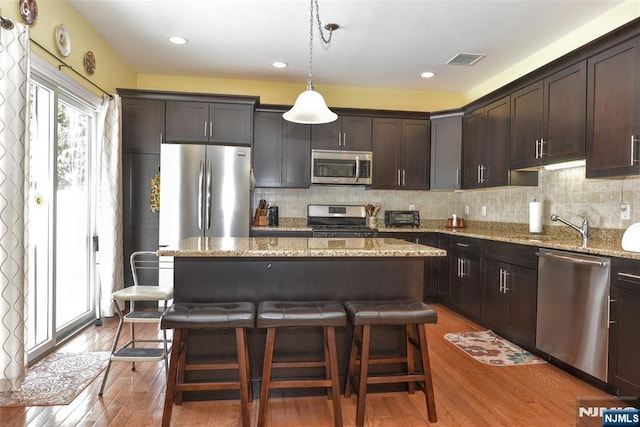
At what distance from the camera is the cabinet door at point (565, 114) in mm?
2973

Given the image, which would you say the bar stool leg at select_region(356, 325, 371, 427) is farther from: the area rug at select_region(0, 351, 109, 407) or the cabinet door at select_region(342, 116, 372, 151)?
the cabinet door at select_region(342, 116, 372, 151)

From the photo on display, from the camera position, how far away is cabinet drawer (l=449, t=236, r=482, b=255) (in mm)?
3922

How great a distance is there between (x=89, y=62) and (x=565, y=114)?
13.9 feet

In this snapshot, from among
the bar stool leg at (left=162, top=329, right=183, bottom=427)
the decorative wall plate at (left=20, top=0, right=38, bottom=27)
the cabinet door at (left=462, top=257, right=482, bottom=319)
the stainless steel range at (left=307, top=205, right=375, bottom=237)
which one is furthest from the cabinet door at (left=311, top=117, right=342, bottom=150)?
the bar stool leg at (left=162, top=329, right=183, bottom=427)

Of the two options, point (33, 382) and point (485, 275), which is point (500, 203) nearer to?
point (485, 275)

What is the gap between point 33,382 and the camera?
2.49 m

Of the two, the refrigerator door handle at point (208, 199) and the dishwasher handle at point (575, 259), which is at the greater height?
the refrigerator door handle at point (208, 199)

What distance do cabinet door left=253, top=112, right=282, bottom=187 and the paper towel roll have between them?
2.83 m

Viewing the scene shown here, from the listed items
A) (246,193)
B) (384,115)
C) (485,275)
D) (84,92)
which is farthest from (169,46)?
(485,275)

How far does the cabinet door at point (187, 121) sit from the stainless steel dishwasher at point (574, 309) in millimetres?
3615

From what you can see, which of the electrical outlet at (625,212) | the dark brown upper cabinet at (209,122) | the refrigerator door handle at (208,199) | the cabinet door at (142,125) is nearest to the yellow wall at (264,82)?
the cabinet door at (142,125)

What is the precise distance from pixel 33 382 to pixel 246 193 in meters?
2.41

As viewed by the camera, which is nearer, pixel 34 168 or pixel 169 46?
pixel 34 168

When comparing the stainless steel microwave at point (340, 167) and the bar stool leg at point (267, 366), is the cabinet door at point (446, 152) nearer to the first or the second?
the stainless steel microwave at point (340, 167)
